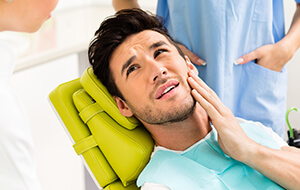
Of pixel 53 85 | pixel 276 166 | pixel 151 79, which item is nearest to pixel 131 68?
pixel 151 79

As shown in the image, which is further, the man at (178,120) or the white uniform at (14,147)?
the man at (178,120)

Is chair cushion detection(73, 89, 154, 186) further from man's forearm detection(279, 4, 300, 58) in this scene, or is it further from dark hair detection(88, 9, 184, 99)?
man's forearm detection(279, 4, 300, 58)

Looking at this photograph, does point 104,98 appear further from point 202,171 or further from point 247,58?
point 247,58

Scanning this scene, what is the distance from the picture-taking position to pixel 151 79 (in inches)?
54.9

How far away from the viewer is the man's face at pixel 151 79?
1380 millimetres

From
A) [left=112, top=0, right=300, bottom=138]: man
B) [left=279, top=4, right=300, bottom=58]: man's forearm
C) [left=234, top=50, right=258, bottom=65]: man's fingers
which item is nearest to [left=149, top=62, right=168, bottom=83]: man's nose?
[left=112, top=0, right=300, bottom=138]: man

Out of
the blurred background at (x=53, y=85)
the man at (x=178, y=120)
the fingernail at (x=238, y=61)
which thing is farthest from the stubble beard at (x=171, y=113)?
the blurred background at (x=53, y=85)

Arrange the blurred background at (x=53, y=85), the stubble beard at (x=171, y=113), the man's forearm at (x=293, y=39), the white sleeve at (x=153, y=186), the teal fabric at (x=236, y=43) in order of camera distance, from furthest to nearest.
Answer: the blurred background at (x=53, y=85) < the man's forearm at (x=293, y=39) < the teal fabric at (x=236, y=43) < the stubble beard at (x=171, y=113) < the white sleeve at (x=153, y=186)

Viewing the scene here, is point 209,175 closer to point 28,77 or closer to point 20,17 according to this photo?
point 20,17

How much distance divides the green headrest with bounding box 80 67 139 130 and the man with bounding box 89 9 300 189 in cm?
3

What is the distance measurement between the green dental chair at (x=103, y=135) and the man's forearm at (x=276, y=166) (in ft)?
1.33

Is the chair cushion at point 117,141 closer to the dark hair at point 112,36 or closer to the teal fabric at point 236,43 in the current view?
the dark hair at point 112,36

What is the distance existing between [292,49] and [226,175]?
28.5 inches

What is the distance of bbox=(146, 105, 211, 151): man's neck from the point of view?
4.75 feet
